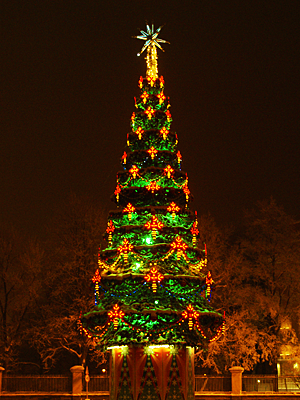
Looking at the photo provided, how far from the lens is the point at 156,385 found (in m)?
18.6

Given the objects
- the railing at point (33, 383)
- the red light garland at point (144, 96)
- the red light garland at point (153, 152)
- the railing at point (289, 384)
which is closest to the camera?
the red light garland at point (153, 152)

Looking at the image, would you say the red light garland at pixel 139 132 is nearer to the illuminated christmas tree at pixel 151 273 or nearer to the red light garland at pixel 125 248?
the illuminated christmas tree at pixel 151 273

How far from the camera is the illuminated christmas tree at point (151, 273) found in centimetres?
1820

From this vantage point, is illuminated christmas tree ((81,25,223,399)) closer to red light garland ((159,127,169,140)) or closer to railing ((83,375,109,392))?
red light garland ((159,127,169,140))

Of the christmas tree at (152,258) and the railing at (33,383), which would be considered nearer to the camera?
the christmas tree at (152,258)

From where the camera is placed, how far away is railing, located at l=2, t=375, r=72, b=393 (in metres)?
27.4

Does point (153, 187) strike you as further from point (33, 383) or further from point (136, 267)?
point (33, 383)

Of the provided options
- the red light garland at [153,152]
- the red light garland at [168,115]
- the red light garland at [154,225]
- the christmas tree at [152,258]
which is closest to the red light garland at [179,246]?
the christmas tree at [152,258]

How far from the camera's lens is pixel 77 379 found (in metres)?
26.9

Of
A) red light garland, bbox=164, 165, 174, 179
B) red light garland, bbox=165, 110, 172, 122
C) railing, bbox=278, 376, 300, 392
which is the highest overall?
red light garland, bbox=165, 110, 172, 122

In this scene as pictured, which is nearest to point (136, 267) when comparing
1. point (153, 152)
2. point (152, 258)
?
point (152, 258)

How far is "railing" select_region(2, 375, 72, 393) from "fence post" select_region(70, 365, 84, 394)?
59 centimetres

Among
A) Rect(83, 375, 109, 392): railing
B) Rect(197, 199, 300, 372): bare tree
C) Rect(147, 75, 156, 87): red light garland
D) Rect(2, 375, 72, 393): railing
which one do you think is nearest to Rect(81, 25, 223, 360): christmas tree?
Rect(147, 75, 156, 87): red light garland

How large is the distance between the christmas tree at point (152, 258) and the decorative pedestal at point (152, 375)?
467 mm
